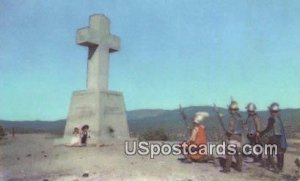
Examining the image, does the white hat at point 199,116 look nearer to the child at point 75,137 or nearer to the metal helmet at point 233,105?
the metal helmet at point 233,105

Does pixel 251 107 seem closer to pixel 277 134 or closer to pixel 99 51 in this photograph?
pixel 277 134

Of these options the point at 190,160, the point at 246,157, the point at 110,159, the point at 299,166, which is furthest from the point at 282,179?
the point at 110,159

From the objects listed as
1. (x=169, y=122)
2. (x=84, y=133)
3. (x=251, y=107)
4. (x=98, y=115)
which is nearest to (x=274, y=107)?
(x=251, y=107)

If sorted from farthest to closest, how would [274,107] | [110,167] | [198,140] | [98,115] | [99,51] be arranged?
[99,51]
[98,115]
[198,140]
[274,107]
[110,167]

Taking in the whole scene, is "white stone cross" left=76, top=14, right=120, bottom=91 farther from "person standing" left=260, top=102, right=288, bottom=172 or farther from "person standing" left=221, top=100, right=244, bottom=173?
"person standing" left=260, top=102, right=288, bottom=172

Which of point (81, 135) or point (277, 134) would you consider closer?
point (277, 134)

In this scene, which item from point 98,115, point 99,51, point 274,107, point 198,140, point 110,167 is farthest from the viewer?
point 99,51

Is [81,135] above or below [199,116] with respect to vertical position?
below

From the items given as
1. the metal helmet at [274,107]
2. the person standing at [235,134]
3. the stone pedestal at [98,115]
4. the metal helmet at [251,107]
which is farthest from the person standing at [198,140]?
the stone pedestal at [98,115]
